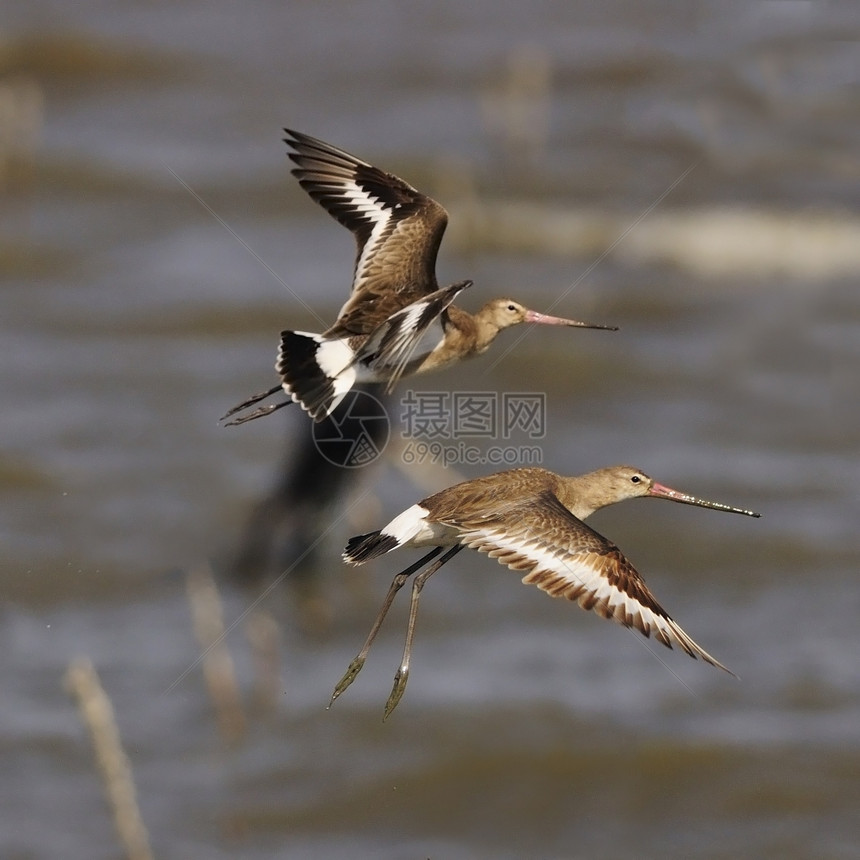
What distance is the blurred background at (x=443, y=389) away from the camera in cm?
1020

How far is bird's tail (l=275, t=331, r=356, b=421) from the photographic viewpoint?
6.72 m

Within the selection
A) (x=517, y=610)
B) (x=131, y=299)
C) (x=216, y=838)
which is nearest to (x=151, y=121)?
(x=131, y=299)

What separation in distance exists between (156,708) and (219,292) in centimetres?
526

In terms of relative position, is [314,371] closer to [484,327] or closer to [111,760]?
[484,327]

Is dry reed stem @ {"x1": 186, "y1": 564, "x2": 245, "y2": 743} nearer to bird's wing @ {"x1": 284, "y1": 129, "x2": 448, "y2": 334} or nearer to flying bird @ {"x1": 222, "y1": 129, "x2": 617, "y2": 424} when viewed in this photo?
flying bird @ {"x1": 222, "y1": 129, "x2": 617, "y2": 424}

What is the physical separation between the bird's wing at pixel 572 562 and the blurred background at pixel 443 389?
4026 mm

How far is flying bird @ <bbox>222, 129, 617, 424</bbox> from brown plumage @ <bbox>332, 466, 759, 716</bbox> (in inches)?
27.3

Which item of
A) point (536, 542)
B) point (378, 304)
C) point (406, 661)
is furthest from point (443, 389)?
point (536, 542)

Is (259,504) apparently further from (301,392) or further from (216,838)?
(301,392)

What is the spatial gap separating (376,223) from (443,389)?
5.38 meters

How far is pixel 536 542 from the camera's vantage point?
20.2 feet

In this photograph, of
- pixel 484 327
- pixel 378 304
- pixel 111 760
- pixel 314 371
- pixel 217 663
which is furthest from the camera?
pixel 217 663

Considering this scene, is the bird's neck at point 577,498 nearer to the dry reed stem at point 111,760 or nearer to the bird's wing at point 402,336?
the bird's wing at point 402,336

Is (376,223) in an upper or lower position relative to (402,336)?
upper
